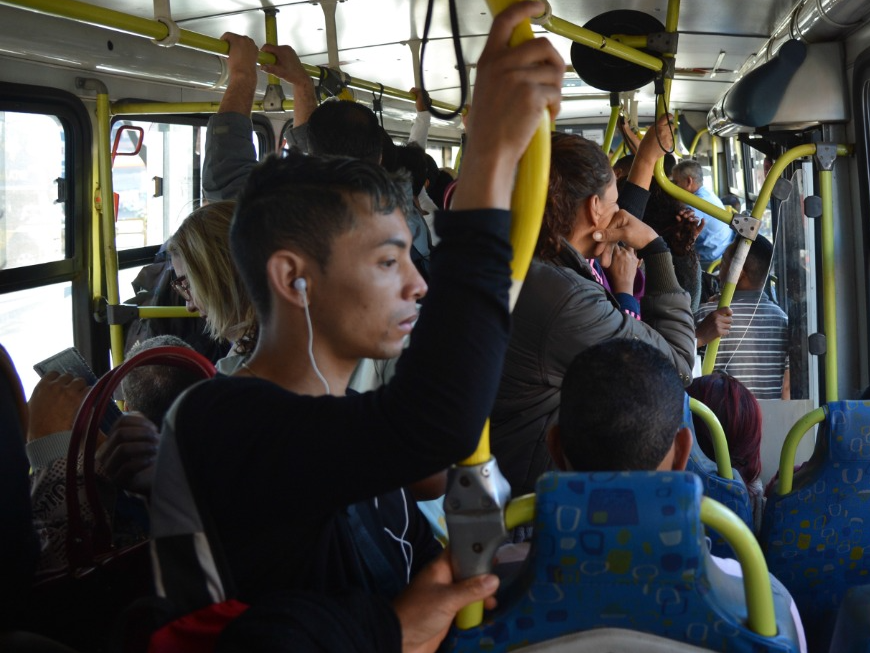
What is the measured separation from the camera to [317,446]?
0.97 m

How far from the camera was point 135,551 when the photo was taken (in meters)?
1.58

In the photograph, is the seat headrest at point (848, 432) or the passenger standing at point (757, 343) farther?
the passenger standing at point (757, 343)

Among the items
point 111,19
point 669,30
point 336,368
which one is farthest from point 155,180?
point 336,368

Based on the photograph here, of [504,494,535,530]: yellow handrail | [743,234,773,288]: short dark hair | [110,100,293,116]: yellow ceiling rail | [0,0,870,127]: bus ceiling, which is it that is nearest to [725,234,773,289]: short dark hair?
[743,234,773,288]: short dark hair

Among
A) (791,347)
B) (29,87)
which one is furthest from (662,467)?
Answer: (29,87)

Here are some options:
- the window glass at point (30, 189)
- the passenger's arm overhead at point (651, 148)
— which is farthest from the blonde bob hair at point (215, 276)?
the window glass at point (30, 189)

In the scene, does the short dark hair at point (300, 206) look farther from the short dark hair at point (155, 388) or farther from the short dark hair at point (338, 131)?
the short dark hair at point (338, 131)

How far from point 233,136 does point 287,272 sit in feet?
5.79

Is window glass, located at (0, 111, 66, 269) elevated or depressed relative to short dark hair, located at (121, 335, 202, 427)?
elevated

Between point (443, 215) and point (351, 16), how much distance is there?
151 inches

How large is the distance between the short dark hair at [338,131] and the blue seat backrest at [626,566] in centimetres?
214

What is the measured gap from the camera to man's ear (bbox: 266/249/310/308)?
117cm

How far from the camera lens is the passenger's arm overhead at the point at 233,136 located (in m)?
2.79

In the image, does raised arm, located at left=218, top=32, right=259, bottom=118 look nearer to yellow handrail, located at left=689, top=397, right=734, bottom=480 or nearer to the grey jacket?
the grey jacket
